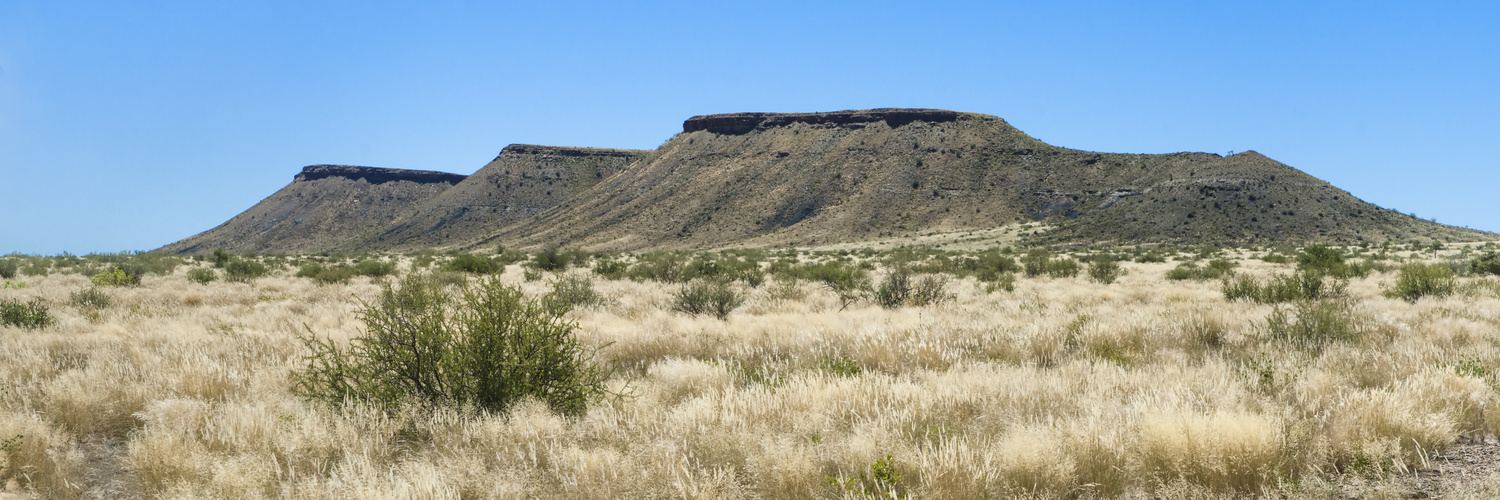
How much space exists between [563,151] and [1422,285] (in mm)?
117742

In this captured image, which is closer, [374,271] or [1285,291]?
[1285,291]

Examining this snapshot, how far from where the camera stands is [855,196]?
83812 millimetres

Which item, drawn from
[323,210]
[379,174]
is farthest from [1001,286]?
[379,174]

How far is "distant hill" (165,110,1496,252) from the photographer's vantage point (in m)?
64.4

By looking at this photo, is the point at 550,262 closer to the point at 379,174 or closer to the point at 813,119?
the point at 813,119

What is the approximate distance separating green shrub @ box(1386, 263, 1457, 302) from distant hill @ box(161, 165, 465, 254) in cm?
11904

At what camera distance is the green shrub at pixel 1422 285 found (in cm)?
1243

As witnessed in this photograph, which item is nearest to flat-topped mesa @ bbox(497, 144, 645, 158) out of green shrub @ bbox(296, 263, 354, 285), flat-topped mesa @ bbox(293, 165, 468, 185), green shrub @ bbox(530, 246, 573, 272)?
flat-topped mesa @ bbox(293, 165, 468, 185)

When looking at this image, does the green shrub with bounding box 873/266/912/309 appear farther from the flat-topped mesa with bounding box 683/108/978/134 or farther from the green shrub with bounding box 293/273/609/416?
the flat-topped mesa with bounding box 683/108/978/134

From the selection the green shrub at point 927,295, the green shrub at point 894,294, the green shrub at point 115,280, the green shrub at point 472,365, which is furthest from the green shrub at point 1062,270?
the green shrub at point 115,280

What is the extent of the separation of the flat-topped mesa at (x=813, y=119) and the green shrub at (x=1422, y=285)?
8510cm

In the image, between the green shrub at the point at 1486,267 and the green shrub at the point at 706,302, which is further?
the green shrub at the point at 1486,267

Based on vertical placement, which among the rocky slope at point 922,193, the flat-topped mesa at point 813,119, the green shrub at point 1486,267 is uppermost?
the flat-topped mesa at point 813,119

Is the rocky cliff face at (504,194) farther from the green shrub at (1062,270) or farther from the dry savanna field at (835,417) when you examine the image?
the dry savanna field at (835,417)
